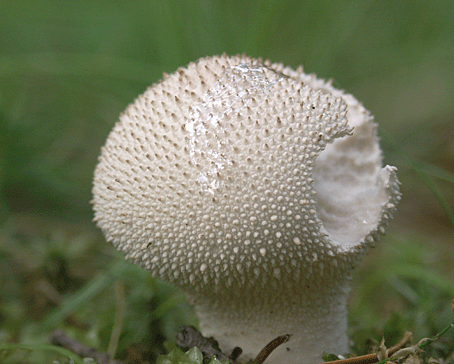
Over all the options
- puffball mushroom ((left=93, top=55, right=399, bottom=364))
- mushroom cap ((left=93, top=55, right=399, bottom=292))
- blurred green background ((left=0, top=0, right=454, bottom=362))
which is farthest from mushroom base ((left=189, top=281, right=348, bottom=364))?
blurred green background ((left=0, top=0, right=454, bottom=362))

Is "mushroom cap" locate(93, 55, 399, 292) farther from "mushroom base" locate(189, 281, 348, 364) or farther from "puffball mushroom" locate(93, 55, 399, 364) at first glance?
"mushroom base" locate(189, 281, 348, 364)

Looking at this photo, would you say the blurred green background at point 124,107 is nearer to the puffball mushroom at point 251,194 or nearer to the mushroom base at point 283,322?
the mushroom base at point 283,322

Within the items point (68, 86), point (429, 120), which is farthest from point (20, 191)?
point (429, 120)

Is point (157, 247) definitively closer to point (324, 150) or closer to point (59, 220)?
point (324, 150)

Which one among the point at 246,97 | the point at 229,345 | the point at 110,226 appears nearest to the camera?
the point at 246,97

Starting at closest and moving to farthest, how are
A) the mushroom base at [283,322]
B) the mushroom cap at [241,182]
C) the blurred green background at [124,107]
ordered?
the mushroom cap at [241,182], the mushroom base at [283,322], the blurred green background at [124,107]

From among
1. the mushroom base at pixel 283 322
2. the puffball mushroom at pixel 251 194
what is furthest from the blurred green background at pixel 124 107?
the puffball mushroom at pixel 251 194
